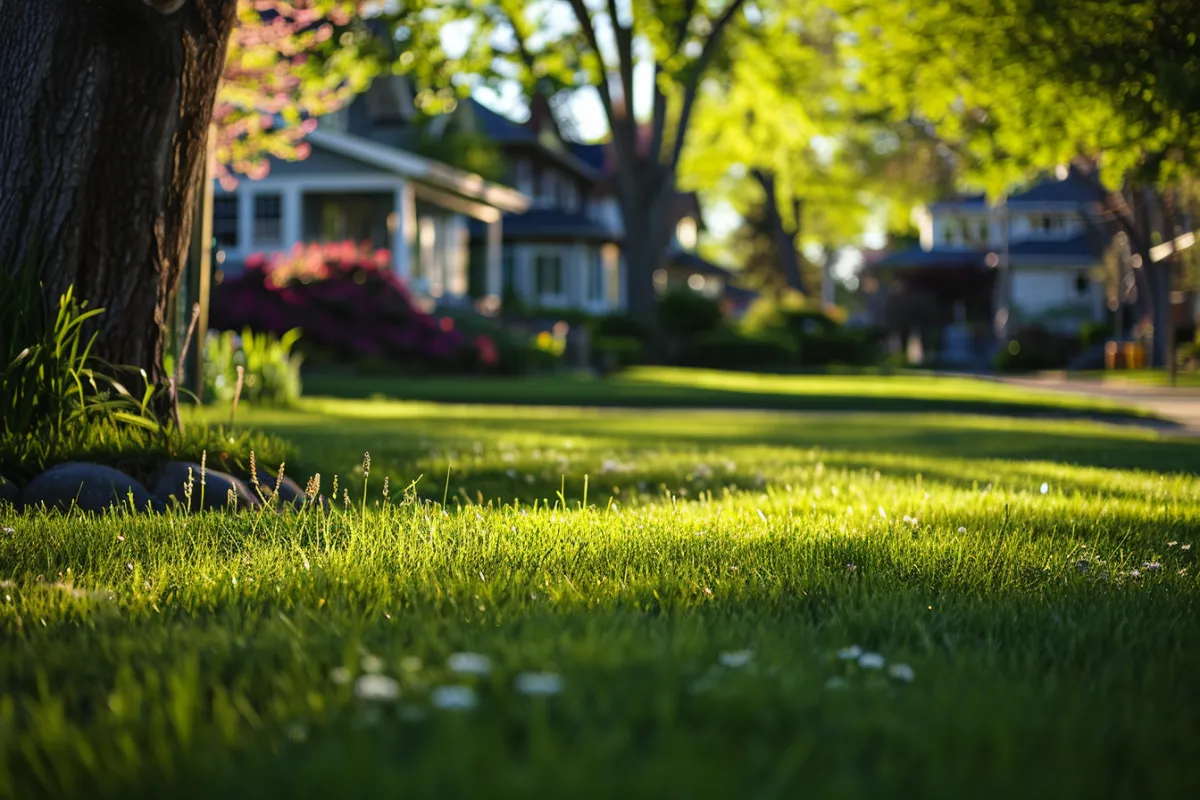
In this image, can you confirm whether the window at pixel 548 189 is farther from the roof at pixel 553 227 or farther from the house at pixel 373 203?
the house at pixel 373 203

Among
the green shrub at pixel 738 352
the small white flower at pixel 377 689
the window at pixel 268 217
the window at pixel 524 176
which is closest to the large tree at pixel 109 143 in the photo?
the small white flower at pixel 377 689

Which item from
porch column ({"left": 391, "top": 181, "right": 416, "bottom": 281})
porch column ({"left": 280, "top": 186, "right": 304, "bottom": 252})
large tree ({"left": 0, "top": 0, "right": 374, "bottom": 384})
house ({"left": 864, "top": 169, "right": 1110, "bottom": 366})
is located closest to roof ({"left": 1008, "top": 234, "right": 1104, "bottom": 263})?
house ({"left": 864, "top": 169, "right": 1110, "bottom": 366})

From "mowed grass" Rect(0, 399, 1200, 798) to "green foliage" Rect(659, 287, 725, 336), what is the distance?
3119 cm

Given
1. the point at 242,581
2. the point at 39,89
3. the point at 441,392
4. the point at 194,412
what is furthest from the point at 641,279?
the point at 242,581

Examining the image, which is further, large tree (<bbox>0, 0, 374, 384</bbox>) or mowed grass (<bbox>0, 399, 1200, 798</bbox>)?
large tree (<bbox>0, 0, 374, 384</bbox>)

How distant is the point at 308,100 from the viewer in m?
22.2

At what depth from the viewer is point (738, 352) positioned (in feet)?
113

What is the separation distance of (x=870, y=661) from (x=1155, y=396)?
868 inches

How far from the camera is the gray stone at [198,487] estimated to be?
614 cm

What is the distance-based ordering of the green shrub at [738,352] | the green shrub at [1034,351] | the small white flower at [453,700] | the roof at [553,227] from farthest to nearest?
1. the roof at [553,227]
2. the green shrub at [1034,351]
3. the green shrub at [738,352]
4. the small white flower at [453,700]

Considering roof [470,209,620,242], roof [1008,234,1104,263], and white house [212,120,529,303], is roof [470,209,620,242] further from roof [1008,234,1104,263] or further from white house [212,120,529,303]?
roof [1008,234,1104,263]

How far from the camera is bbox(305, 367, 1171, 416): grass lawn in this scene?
1858 cm

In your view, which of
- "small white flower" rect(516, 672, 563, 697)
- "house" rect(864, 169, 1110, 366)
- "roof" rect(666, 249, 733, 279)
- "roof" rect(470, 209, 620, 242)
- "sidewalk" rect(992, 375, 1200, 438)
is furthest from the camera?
"roof" rect(666, 249, 733, 279)

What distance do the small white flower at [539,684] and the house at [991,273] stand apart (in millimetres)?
50187
